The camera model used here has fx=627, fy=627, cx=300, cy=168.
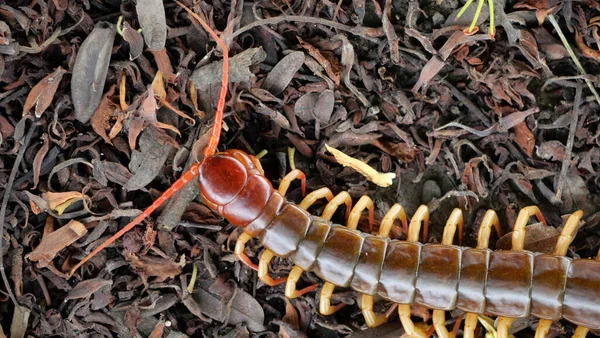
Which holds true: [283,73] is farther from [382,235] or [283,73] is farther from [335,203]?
[382,235]

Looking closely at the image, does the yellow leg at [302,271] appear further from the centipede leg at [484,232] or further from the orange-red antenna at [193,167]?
the centipede leg at [484,232]

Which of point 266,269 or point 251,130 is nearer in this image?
point 266,269

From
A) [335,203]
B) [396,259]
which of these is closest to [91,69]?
[335,203]

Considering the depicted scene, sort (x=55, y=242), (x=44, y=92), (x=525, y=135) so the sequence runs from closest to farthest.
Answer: (x=44, y=92) < (x=55, y=242) < (x=525, y=135)

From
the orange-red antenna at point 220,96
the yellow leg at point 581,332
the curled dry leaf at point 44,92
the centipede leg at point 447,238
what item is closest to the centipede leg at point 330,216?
the centipede leg at point 447,238

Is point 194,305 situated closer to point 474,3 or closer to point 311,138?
point 311,138

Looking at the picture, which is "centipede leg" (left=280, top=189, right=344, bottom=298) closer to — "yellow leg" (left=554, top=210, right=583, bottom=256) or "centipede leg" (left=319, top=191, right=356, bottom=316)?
"centipede leg" (left=319, top=191, right=356, bottom=316)
